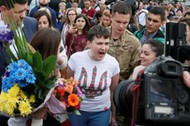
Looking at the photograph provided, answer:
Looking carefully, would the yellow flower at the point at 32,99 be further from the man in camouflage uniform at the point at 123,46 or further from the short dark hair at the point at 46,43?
the man in camouflage uniform at the point at 123,46

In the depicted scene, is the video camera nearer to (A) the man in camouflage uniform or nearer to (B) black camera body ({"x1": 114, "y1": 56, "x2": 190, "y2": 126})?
(B) black camera body ({"x1": 114, "y1": 56, "x2": 190, "y2": 126})

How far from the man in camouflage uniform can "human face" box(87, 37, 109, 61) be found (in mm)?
467

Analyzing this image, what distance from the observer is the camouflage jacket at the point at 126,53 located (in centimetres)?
504

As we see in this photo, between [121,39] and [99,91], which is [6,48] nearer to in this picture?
[99,91]

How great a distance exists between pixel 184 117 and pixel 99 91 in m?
1.97

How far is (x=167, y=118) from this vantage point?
261 cm

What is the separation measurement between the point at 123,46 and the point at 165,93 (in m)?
2.47

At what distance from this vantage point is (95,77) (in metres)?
4.50

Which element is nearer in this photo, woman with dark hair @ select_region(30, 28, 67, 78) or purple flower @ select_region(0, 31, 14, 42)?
purple flower @ select_region(0, 31, 14, 42)

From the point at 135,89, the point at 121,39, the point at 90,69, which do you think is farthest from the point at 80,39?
the point at 135,89

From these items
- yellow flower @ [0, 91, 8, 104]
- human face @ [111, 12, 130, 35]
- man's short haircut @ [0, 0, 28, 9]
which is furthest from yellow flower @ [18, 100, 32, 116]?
human face @ [111, 12, 130, 35]

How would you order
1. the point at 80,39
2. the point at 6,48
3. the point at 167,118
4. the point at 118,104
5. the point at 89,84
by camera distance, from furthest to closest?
the point at 80,39 < the point at 89,84 < the point at 6,48 < the point at 118,104 < the point at 167,118

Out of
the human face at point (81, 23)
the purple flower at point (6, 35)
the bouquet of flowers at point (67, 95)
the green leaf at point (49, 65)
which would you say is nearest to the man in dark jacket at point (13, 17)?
the purple flower at point (6, 35)

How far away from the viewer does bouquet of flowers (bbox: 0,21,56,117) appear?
126 inches
